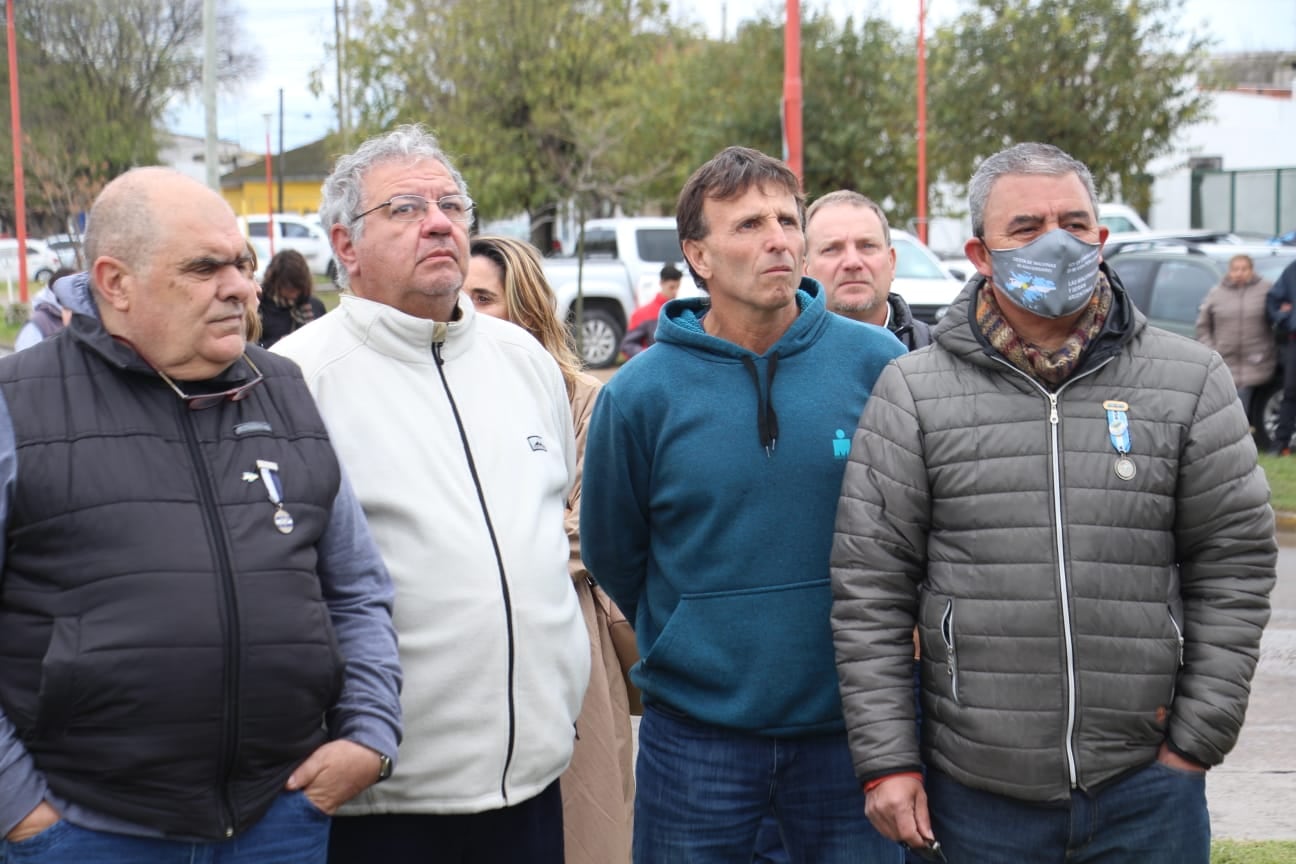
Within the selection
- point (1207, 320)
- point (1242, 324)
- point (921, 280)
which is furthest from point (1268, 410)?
point (921, 280)

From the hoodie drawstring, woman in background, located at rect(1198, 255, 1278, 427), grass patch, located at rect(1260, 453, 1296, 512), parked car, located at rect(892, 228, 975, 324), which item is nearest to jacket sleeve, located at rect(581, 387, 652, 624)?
the hoodie drawstring

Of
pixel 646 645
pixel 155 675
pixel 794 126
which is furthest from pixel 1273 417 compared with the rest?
pixel 155 675

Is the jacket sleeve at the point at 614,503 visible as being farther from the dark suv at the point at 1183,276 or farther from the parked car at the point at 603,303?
the parked car at the point at 603,303

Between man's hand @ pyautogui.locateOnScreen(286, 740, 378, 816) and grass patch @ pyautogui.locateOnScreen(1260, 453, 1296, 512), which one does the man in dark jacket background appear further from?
grass patch @ pyautogui.locateOnScreen(1260, 453, 1296, 512)

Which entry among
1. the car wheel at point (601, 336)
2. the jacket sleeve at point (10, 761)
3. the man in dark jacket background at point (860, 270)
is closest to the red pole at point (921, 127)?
the car wheel at point (601, 336)

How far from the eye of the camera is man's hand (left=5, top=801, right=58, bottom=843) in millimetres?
2686

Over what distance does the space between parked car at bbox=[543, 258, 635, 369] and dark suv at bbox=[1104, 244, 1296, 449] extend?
866cm

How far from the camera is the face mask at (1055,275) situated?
9.96ft

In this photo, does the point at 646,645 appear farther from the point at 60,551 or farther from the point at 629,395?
the point at 60,551

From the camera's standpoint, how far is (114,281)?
9.43ft

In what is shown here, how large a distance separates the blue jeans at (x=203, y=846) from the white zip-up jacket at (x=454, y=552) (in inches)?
12.0

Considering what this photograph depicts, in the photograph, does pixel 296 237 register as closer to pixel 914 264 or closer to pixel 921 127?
pixel 921 127

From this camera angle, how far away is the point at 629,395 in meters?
3.49

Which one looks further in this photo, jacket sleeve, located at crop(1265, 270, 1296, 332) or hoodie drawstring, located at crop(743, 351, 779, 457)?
jacket sleeve, located at crop(1265, 270, 1296, 332)
